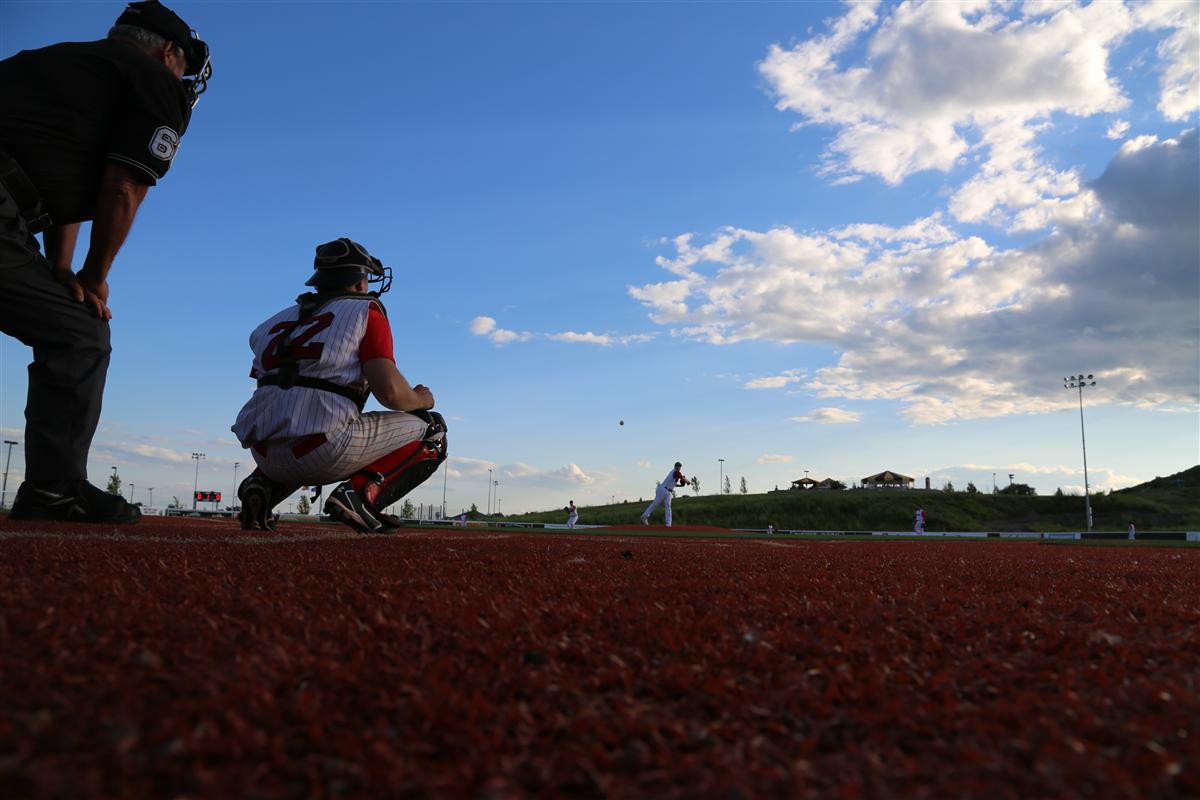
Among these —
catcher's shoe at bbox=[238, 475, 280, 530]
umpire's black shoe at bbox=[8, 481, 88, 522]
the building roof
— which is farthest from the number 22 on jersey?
the building roof

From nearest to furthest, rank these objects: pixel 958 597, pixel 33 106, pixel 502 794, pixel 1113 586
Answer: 1. pixel 502 794
2. pixel 958 597
3. pixel 1113 586
4. pixel 33 106

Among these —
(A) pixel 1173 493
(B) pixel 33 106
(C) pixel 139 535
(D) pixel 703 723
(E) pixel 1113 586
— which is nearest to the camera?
(D) pixel 703 723

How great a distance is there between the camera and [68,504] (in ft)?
14.5

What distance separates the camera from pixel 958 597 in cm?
260

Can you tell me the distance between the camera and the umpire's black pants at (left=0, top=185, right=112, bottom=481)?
3780mm

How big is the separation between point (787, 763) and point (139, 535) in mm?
4049

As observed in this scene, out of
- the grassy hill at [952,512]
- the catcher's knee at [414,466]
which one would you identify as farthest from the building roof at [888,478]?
the catcher's knee at [414,466]

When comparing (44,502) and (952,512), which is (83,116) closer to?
(44,502)

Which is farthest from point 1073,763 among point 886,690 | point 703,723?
point 703,723

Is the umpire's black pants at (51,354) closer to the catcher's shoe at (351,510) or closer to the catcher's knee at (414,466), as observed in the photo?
the catcher's shoe at (351,510)

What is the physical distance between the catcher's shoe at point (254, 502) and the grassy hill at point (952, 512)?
47.9m

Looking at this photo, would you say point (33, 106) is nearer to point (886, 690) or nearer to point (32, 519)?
point (32, 519)

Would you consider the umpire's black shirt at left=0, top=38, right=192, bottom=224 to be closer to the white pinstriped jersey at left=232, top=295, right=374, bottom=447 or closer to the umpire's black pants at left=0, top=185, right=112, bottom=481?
the umpire's black pants at left=0, top=185, right=112, bottom=481

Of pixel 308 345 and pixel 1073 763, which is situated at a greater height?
pixel 308 345
